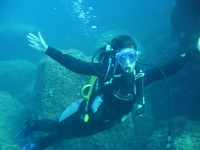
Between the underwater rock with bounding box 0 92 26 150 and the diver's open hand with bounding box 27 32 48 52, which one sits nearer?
the diver's open hand with bounding box 27 32 48 52

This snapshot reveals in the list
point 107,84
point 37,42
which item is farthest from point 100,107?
point 37,42

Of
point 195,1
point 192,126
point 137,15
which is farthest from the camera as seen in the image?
point 137,15

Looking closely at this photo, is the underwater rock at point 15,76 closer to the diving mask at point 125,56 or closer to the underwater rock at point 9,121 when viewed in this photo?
the underwater rock at point 9,121

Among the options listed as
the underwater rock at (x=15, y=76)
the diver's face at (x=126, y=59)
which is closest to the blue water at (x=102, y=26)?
the underwater rock at (x=15, y=76)

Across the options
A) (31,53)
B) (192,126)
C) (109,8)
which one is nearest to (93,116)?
(192,126)

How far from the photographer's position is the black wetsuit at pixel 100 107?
372 cm

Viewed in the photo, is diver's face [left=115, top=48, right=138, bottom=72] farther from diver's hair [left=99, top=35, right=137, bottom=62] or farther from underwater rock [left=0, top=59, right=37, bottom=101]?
underwater rock [left=0, top=59, right=37, bottom=101]

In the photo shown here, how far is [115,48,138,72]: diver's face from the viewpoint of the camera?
359 centimetres

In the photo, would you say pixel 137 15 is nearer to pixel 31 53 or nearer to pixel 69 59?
pixel 31 53

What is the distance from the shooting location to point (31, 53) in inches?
912

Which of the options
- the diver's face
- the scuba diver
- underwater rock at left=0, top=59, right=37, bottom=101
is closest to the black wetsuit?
the scuba diver

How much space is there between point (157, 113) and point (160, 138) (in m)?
2.16

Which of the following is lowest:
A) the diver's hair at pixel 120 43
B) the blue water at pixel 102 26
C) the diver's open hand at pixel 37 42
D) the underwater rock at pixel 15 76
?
the diver's open hand at pixel 37 42

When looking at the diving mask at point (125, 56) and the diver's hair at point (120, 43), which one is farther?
the diver's hair at point (120, 43)
